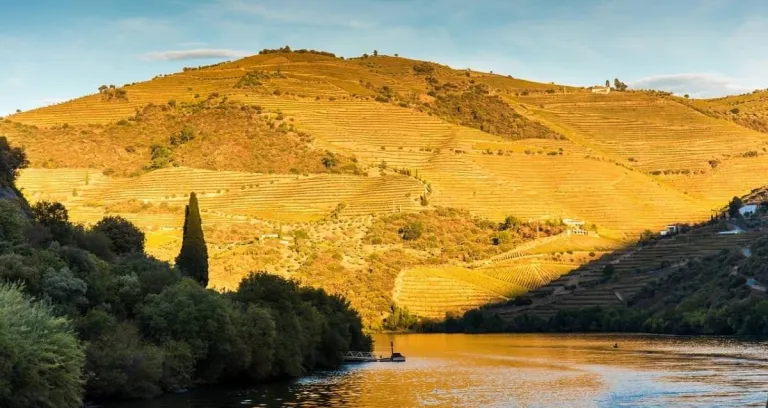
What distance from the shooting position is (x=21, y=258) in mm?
64688

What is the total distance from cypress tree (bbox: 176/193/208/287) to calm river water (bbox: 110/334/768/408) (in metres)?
15.1

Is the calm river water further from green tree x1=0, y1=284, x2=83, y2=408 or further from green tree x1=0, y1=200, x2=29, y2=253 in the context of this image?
green tree x1=0, y1=200, x2=29, y2=253

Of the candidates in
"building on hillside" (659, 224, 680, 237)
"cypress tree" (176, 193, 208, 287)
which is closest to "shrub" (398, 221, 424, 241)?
"building on hillside" (659, 224, 680, 237)

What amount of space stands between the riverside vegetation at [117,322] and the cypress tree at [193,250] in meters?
0.14

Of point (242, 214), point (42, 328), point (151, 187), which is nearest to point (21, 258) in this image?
point (42, 328)

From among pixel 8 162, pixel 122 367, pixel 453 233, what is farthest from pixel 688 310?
pixel 122 367

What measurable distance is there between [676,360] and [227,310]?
37148 millimetres

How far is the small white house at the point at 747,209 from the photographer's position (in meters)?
170

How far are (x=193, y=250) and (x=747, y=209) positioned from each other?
102578 mm

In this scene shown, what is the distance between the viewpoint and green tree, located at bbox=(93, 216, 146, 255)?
325 ft

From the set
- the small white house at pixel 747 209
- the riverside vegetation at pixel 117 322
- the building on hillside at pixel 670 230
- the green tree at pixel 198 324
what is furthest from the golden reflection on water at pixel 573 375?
the building on hillside at pixel 670 230

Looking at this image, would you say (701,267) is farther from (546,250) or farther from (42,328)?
(42,328)

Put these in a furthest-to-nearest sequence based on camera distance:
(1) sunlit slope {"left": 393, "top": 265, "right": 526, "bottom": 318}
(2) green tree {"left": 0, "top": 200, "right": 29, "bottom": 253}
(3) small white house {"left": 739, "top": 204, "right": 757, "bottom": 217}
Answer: (3) small white house {"left": 739, "top": 204, "right": 757, "bottom": 217}
(1) sunlit slope {"left": 393, "top": 265, "right": 526, "bottom": 318}
(2) green tree {"left": 0, "top": 200, "right": 29, "bottom": 253}

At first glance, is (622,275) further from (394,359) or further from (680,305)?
(394,359)
